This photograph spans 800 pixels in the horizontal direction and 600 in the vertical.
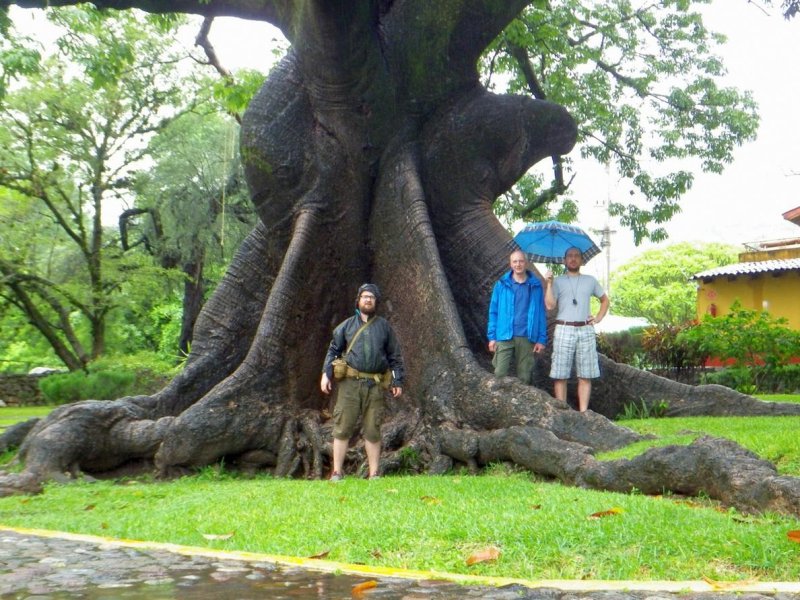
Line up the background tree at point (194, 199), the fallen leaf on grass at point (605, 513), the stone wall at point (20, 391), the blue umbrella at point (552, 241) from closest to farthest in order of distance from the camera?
the fallen leaf on grass at point (605, 513) < the blue umbrella at point (552, 241) < the background tree at point (194, 199) < the stone wall at point (20, 391)

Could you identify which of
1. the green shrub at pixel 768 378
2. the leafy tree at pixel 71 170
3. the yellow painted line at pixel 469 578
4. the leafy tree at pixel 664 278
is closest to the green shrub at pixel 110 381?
the leafy tree at pixel 71 170

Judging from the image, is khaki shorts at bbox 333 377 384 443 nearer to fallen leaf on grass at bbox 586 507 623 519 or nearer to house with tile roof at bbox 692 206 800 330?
fallen leaf on grass at bbox 586 507 623 519

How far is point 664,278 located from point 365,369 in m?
54.1

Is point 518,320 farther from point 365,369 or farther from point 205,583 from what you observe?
point 205,583

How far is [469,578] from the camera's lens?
461 centimetres

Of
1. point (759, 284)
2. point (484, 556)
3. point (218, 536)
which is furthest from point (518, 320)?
point (759, 284)

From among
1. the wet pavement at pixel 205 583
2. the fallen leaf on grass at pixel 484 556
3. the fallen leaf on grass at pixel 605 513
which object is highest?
the fallen leaf on grass at pixel 605 513

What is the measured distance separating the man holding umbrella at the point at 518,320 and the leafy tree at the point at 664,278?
48.0m

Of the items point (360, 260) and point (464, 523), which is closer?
point (464, 523)

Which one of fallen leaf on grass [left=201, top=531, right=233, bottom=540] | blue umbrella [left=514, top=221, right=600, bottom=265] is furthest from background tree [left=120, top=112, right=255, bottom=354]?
fallen leaf on grass [left=201, top=531, right=233, bottom=540]

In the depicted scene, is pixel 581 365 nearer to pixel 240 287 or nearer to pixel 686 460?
pixel 686 460

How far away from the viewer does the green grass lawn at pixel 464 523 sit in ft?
15.2

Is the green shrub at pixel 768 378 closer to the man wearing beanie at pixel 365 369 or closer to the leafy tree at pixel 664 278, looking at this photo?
the man wearing beanie at pixel 365 369

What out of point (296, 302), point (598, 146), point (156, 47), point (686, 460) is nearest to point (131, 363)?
point (156, 47)
